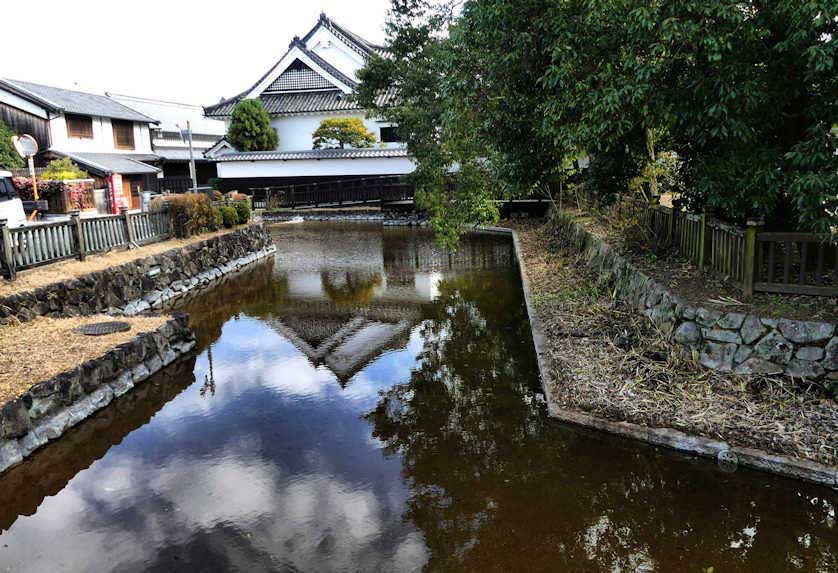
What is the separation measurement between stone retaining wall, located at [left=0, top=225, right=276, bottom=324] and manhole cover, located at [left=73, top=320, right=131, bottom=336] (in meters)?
1.05

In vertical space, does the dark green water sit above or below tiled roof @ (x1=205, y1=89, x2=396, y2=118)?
below

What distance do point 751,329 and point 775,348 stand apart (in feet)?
1.02

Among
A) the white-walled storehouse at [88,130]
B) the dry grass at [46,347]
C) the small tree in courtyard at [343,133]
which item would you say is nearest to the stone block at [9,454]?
the dry grass at [46,347]

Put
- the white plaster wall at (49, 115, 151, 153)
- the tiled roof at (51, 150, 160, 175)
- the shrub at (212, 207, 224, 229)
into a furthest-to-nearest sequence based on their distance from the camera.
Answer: the white plaster wall at (49, 115, 151, 153) → the tiled roof at (51, 150, 160, 175) → the shrub at (212, 207, 224, 229)

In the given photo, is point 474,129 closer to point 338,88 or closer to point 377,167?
point 377,167

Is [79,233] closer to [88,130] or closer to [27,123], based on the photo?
[27,123]

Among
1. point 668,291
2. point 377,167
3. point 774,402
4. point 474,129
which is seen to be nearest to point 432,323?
point 474,129

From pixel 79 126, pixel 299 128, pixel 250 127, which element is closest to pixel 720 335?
pixel 79 126

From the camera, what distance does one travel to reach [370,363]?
32.4 feet

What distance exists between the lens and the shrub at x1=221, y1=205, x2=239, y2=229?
19719 mm

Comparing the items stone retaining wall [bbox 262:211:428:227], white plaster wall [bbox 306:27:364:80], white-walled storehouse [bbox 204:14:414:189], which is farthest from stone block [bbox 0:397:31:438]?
white plaster wall [bbox 306:27:364:80]

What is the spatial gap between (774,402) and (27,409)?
8.01 meters

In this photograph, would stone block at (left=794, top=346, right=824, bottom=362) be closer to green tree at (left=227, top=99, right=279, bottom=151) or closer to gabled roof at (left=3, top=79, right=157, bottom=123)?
gabled roof at (left=3, top=79, right=157, bottom=123)

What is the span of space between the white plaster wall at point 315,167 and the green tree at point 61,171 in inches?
407
